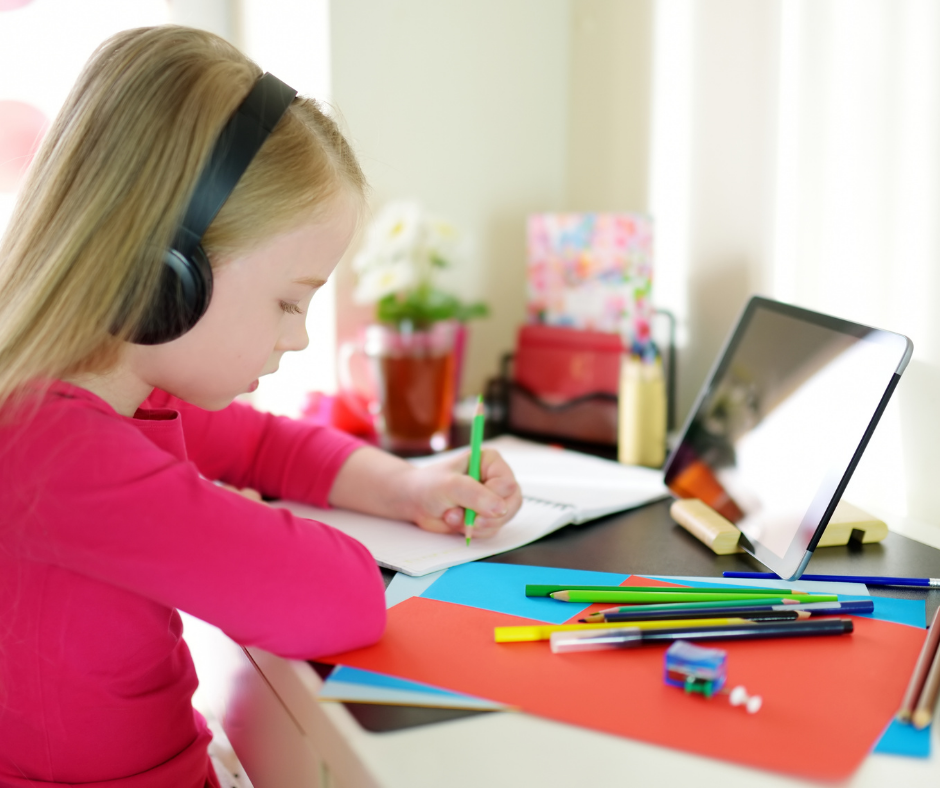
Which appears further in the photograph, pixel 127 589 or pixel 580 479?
pixel 580 479

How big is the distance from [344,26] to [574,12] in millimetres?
388

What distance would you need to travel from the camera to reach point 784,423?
2.65ft

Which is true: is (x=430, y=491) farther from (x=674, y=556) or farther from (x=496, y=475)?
(x=674, y=556)

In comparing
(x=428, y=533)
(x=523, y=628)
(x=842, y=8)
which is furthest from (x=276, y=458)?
(x=842, y=8)

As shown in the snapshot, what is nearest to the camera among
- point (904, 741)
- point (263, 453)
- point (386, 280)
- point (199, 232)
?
point (904, 741)

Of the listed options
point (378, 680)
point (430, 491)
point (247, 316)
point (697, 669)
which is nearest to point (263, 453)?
point (430, 491)

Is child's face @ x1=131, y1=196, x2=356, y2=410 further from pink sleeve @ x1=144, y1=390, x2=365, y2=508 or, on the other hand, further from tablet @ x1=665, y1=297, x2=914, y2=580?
tablet @ x1=665, y1=297, x2=914, y2=580

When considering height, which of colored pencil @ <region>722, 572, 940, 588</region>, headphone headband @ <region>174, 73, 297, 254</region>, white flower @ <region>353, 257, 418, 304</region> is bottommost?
colored pencil @ <region>722, 572, 940, 588</region>

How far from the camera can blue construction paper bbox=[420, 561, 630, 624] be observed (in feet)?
2.06

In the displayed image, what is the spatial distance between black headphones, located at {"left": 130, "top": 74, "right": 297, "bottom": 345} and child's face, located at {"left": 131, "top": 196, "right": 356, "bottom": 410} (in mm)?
23

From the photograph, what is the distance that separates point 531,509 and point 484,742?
1.32 ft

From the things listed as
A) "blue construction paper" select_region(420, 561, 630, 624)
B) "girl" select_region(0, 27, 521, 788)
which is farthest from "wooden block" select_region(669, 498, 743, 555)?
"girl" select_region(0, 27, 521, 788)

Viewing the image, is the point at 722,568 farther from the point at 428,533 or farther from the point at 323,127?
the point at 323,127

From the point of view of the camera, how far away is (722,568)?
719 millimetres
